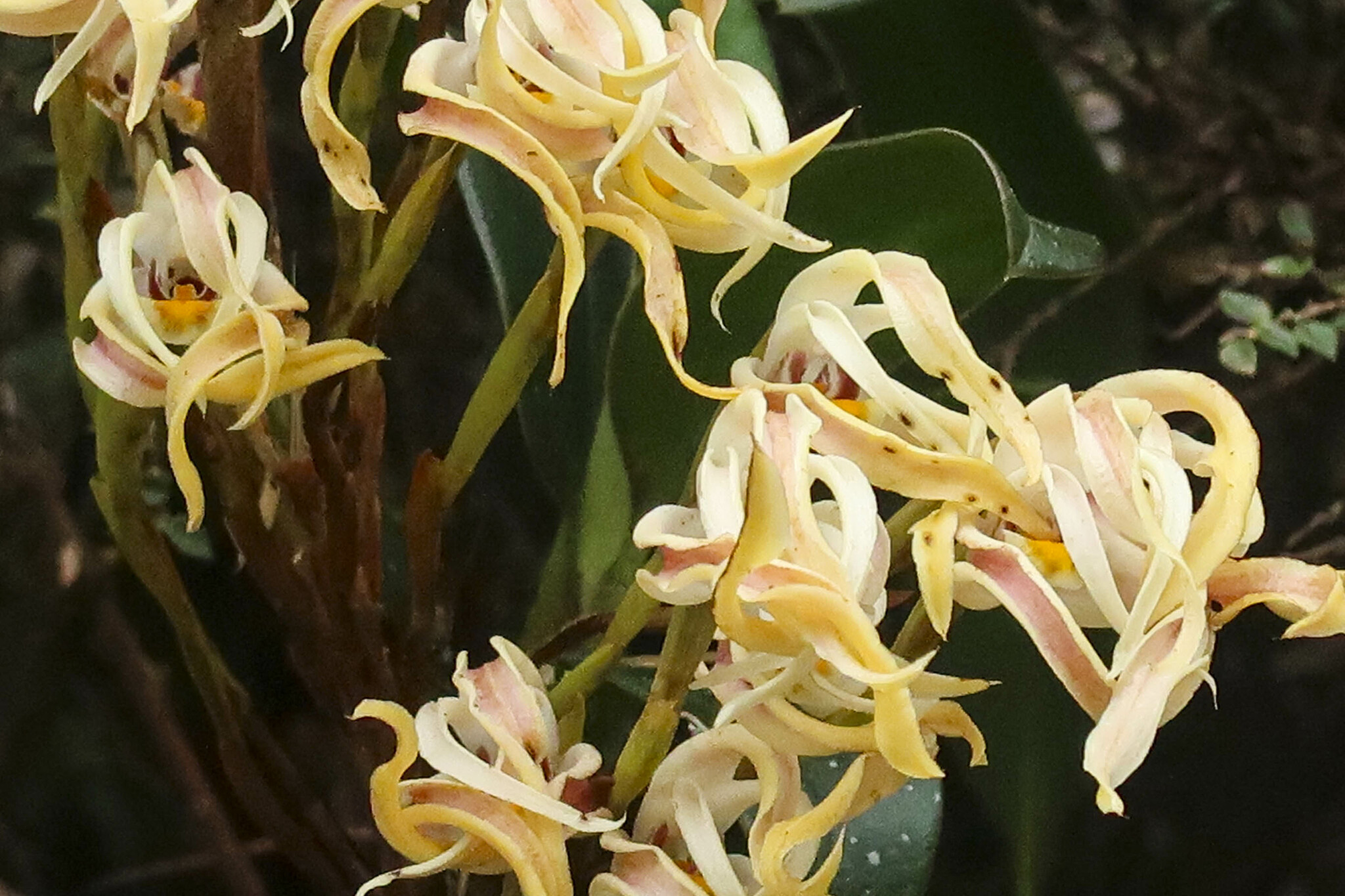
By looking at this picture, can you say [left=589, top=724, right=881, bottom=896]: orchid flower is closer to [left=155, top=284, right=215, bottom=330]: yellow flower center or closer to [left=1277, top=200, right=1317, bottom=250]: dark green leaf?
[left=155, top=284, right=215, bottom=330]: yellow flower center

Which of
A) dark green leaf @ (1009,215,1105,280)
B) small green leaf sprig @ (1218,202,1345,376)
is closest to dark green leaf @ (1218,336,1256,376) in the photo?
small green leaf sprig @ (1218,202,1345,376)

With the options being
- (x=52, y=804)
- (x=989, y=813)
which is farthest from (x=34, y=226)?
(x=989, y=813)

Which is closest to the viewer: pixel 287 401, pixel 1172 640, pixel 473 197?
pixel 1172 640

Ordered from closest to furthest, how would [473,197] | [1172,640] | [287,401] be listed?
1. [1172,640]
2. [287,401]
3. [473,197]

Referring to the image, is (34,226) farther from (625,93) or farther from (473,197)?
(625,93)

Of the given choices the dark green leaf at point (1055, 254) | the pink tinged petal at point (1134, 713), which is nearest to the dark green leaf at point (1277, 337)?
the dark green leaf at point (1055, 254)

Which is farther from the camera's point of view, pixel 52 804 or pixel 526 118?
pixel 52 804

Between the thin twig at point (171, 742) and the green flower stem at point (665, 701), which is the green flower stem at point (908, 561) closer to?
the green flower stem at point (665, 701)
